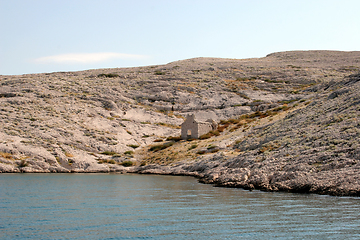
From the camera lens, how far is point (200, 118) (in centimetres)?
6044

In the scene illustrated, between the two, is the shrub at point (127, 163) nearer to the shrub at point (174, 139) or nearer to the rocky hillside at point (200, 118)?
the rocky hillside at point (200, 118)

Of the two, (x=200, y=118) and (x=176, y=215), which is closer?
(x=176, y=215)

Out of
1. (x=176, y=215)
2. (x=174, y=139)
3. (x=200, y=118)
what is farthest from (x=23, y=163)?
(x=200, y=118)

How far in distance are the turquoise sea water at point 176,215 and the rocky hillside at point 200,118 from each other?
397 cm

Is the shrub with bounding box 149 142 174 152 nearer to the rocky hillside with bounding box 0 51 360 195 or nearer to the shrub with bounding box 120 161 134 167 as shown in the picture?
the rocky hillside with bounding box 0 51 360 195

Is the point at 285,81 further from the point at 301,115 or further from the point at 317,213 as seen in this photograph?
the point at 317,213

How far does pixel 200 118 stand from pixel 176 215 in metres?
45.4

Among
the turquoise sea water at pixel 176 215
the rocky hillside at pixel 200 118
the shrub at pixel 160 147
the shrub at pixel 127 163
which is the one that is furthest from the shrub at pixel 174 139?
the turquoise sea water at pixel 176 215

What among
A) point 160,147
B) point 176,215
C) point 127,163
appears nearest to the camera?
point 176,215

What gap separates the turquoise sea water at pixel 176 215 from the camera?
12.4 m

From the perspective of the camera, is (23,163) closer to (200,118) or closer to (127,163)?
(127,163)

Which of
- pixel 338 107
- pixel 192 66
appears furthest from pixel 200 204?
pixel 192 66

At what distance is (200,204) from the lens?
708 inches

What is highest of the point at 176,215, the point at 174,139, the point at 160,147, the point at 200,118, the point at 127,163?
the point at 200,118
